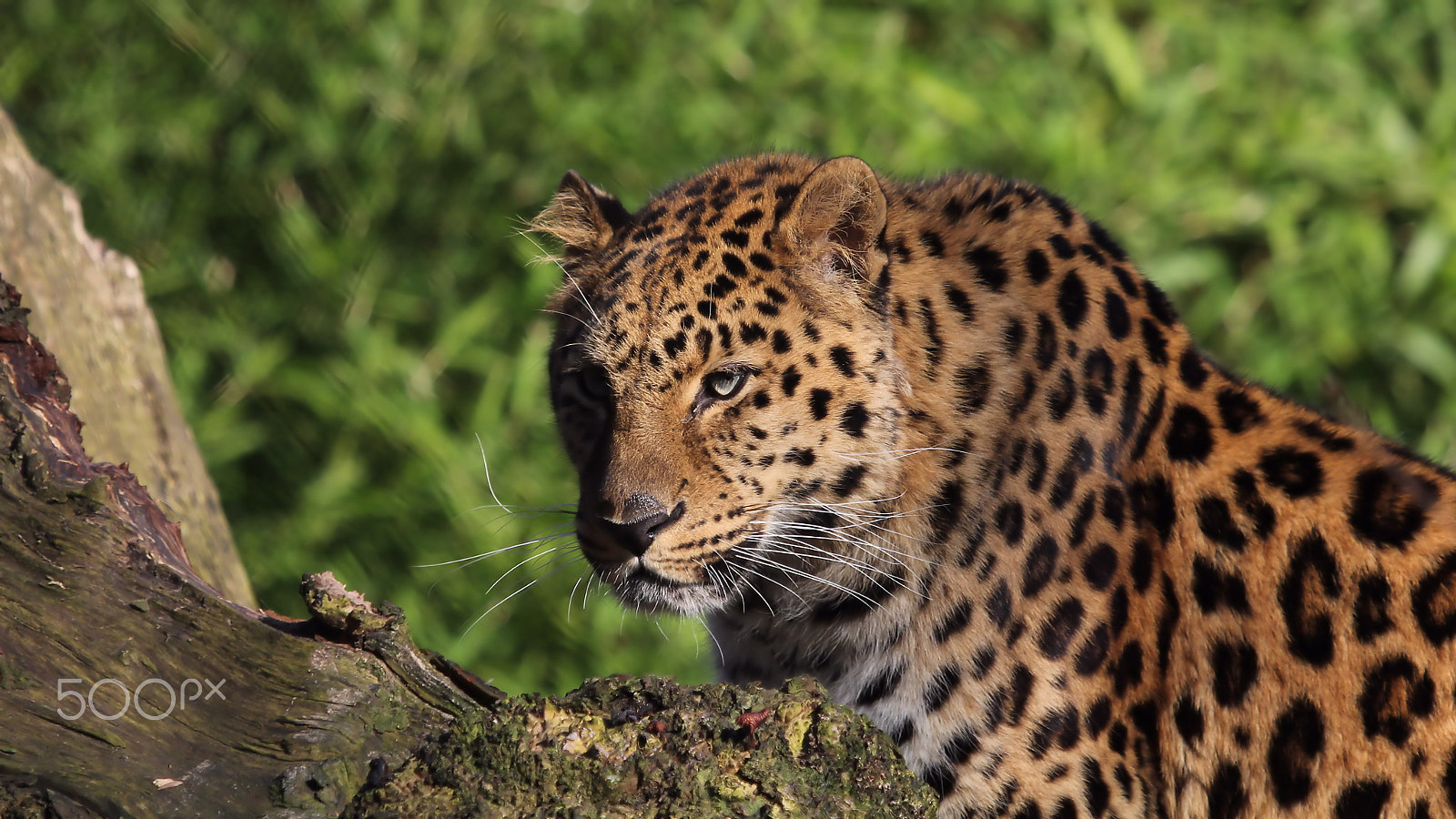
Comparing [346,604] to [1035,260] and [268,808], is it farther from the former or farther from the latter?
[1035,260]

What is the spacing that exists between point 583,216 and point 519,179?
148 inches

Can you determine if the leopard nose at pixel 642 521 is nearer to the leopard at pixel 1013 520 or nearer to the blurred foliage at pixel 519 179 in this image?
the leopard at pixel 1013 520

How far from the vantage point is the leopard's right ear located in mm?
5152

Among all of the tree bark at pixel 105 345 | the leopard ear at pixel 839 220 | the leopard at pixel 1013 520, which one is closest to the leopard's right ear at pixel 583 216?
the leopard at pixel 1013 520

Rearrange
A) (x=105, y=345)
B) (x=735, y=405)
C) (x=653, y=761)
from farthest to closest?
1. (x=105, y=345)
2. (x=735, y=405)
3. (x=653, y=761)

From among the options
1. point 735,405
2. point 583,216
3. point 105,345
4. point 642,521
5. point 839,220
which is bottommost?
point 105,345

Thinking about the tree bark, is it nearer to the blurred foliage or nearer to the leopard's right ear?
the leopard's right ear

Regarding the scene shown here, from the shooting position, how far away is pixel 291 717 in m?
3.56

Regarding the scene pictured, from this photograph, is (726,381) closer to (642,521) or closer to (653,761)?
(642,521)

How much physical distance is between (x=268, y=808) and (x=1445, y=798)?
3.15 metres

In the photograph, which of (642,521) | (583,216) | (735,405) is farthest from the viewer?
(583,216)

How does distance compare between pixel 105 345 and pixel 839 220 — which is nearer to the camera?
pixel 839 220

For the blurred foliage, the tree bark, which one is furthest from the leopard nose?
the blurred foliage

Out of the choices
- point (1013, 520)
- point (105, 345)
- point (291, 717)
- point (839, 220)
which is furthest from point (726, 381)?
point (105, 345)
